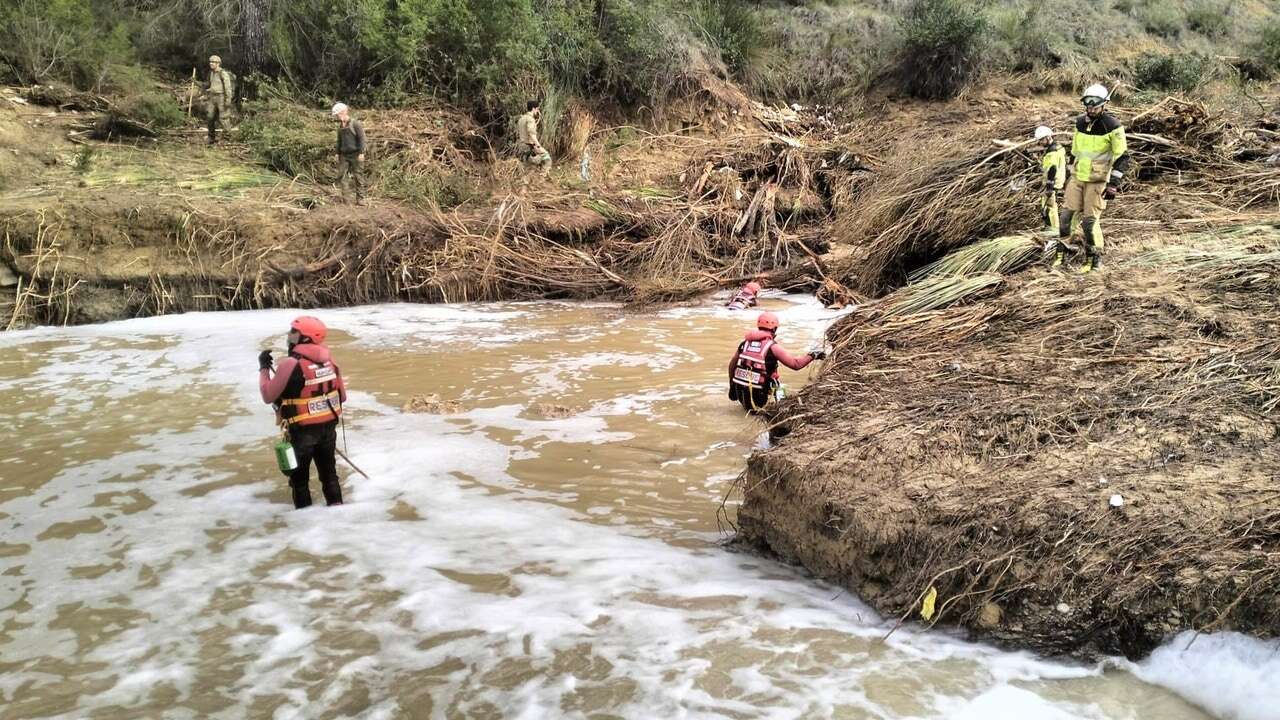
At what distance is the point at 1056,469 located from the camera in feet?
12.5

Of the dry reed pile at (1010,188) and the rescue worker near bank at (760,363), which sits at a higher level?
the dry reed pile at (1010,188)

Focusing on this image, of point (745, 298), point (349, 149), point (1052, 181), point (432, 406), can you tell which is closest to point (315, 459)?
point (432, 406)

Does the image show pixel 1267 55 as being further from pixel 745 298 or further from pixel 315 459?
pixel 315 459

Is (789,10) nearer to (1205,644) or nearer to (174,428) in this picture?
(174,428)

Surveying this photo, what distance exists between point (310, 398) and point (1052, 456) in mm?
4122

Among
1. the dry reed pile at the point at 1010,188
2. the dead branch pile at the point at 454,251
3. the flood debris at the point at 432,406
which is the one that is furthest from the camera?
the dead branch pile at the point at 454,251

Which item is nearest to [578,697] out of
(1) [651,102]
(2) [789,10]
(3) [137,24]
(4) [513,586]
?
(4) [513,586]

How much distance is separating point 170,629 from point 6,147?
40.3 feet

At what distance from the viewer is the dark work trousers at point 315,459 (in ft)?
16.7

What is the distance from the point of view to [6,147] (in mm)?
12523

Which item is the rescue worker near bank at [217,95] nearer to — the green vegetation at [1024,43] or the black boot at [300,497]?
the black boot at [300,497]

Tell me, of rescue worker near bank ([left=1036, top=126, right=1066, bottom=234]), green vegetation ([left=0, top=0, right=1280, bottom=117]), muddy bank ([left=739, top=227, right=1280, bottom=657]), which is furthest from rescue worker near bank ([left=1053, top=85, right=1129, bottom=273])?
green vegetation ([left=0, top=0, right=1280, bottom=117])

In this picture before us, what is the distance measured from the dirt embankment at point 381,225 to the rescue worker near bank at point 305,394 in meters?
7.41

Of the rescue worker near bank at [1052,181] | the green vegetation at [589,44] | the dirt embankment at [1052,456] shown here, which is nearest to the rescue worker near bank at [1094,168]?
the dirt embankment at [1052,456]
